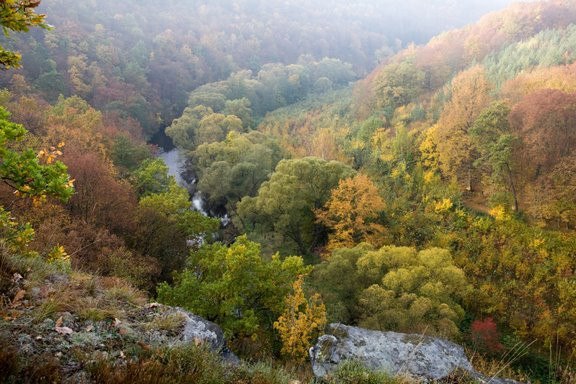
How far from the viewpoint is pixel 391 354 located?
843 cm

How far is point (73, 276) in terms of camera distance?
757cm

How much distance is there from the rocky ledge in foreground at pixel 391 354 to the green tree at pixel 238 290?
630 cm

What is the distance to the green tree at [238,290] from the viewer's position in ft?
48.5

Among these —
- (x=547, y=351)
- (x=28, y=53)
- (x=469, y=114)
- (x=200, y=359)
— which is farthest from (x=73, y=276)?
(x=28, y=53)

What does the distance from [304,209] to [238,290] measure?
555 inches

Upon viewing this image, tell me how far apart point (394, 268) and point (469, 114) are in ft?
67.4

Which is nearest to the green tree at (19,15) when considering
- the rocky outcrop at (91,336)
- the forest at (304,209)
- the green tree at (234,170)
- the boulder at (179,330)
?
the forest at (304,209)

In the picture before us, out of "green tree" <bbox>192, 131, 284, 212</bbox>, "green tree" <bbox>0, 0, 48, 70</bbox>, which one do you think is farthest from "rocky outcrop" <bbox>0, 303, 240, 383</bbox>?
"green tree" <bbox>192, 131, 284, 212</bbox>

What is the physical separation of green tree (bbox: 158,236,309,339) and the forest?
80mm

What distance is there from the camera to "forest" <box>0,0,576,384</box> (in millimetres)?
6734

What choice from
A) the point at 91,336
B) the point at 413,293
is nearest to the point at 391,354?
the point at 91,336

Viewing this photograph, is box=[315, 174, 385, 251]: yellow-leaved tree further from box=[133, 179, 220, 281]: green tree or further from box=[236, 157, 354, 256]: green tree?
box=[133, 179, 220, 281]: green tree

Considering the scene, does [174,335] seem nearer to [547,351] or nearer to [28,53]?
[547,351]

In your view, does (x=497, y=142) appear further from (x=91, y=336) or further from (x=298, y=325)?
(x=91, y=336)
